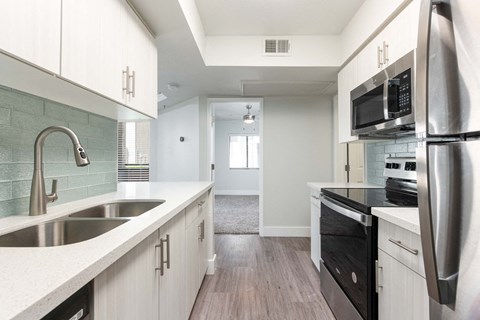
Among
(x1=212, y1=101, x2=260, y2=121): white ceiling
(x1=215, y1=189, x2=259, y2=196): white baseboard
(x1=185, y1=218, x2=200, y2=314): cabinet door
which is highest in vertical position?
(x1=212, y1=101, x2=260, y2=121): white ceiling

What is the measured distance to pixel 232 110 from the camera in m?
6.61

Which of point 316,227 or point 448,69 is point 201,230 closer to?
point 316,227

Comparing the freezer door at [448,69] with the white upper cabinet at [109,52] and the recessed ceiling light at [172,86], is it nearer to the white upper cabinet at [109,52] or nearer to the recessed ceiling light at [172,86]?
the white upper cabinet at [109,52]

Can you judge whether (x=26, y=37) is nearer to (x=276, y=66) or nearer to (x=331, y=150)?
(x=276, y=66)

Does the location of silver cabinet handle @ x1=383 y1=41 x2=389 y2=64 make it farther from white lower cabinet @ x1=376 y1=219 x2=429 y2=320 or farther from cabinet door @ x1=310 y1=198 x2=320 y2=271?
cabinet door @ x1=310 y1=198 x2=320 y2=271

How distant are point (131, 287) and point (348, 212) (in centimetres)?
124

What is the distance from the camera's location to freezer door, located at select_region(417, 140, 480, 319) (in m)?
0.58

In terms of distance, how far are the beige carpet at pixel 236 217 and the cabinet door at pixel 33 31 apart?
3.47 metres

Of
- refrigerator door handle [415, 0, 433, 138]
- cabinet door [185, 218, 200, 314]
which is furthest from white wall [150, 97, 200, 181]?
refrigerator door handle [415, 0, 433, 138]

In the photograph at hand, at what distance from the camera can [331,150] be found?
3816 millimetres

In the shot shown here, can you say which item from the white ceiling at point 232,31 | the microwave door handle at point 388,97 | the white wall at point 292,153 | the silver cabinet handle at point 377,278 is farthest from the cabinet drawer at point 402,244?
the white wall at point 292,153

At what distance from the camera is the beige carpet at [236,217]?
4.14 meters

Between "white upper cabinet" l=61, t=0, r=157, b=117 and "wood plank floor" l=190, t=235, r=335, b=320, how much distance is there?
1574 millimetres

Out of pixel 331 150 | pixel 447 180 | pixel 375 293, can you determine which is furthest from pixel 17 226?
pixel 331 150
